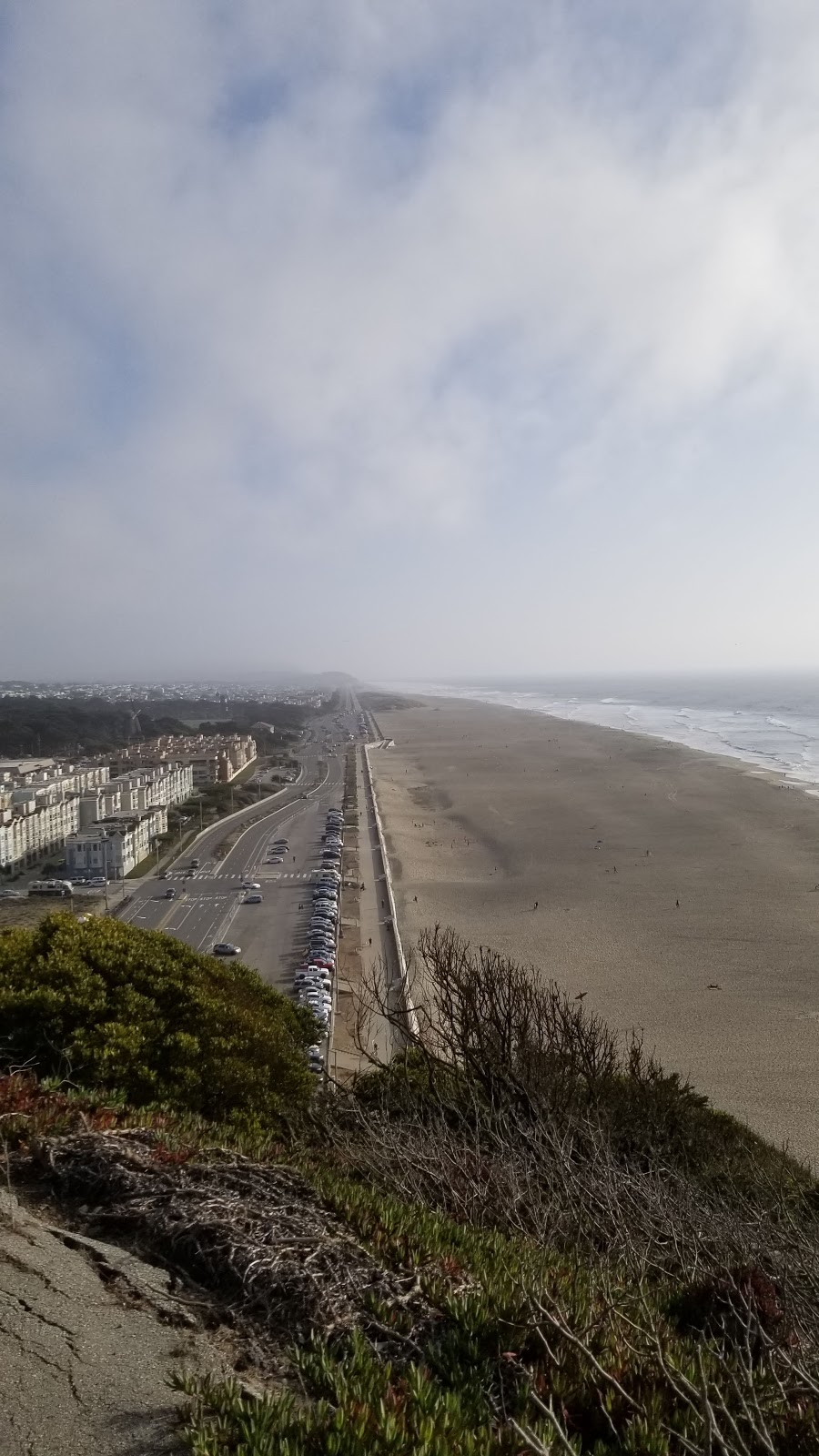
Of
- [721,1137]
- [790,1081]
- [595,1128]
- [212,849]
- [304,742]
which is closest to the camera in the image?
[595,1128]

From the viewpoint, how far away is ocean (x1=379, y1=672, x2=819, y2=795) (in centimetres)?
4944

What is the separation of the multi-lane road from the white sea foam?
25848mm

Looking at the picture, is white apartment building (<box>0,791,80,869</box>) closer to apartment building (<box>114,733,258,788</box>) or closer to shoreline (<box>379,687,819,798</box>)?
apartment building (<box>114,733,258,788</box>)

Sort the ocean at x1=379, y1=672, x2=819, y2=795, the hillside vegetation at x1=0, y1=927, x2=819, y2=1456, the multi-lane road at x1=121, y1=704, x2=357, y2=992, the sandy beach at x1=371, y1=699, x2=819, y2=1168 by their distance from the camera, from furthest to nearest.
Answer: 1. the ocean at x1=379, y1=672, x2=819, y2=795
2. the multi-lane road at x1=121, y1=704, x2=357, y2=992
3. the sandy beach at x1=371, y1=699, x2=819, y2=1168
4. the hillside vegetation at x1=0, y1=927, x2=819, y2=1456

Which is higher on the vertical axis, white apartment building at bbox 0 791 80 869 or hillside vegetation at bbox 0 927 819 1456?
hillside vegetation at bbox 0 927 819 1456

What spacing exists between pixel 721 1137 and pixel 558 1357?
255 inches

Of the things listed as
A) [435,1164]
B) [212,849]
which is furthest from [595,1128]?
[212,849]

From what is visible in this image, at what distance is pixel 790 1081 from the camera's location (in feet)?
42.1

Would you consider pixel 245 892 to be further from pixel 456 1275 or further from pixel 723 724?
pixel 723 724

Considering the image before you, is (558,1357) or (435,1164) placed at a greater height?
(558,1357)

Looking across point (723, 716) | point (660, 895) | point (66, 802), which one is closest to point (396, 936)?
point (660, 895)

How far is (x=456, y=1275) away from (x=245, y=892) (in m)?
22.8

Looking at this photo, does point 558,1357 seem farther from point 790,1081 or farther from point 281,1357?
point 790,1081

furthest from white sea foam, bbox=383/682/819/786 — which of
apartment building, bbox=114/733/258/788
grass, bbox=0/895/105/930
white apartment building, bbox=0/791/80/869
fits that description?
white apartment building, bbox=0/791/80/869
